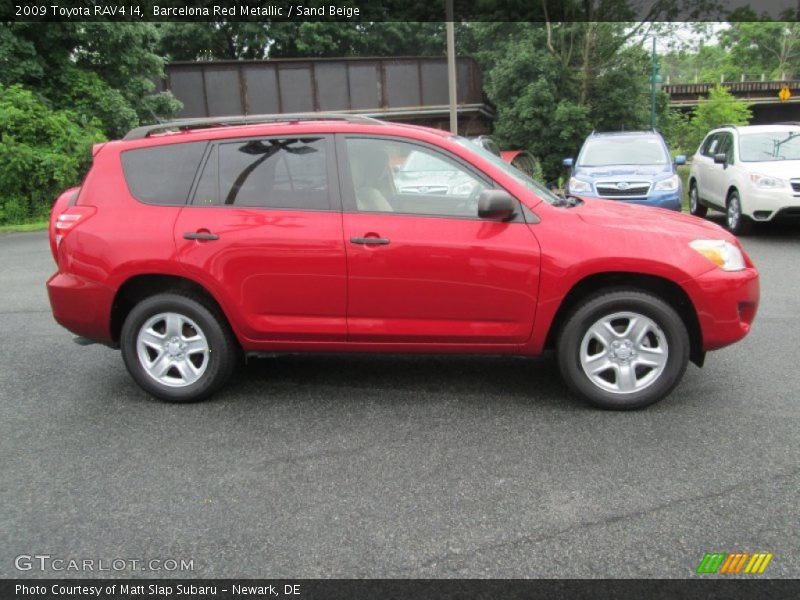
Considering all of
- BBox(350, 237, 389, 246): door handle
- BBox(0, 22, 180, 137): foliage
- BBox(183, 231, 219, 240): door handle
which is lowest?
BBox(350, 237, 389, 246): door handle

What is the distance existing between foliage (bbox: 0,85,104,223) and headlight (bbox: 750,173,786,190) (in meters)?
14.9

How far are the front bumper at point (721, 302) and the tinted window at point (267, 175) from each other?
7.66 feet

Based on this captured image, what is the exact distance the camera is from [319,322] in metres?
4.46

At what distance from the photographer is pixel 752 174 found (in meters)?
10.8

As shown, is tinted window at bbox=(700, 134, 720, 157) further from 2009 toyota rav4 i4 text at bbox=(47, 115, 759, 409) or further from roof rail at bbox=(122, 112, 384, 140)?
roof rail at bbox=(122, 112, 384, 140)

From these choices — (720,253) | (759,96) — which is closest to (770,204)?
(720,253)

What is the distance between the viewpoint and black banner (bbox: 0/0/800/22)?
732 inches

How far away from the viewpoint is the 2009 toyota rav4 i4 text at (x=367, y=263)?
422cm

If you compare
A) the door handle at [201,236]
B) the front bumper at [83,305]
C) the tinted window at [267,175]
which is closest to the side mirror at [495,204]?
the tinted window at [267,175]

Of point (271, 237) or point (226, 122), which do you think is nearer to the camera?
point (271, 237)

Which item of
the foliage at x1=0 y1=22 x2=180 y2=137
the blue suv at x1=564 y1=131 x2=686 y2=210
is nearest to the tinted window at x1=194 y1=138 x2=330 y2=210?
the blue suv at x1=564 y1=131 x2=686 y2=210

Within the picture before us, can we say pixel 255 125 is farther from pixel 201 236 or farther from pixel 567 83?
pixel 567 83

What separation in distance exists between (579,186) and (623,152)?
157cm

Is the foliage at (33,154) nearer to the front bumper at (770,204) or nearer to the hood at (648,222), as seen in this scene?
the front bumper at (770,204)
